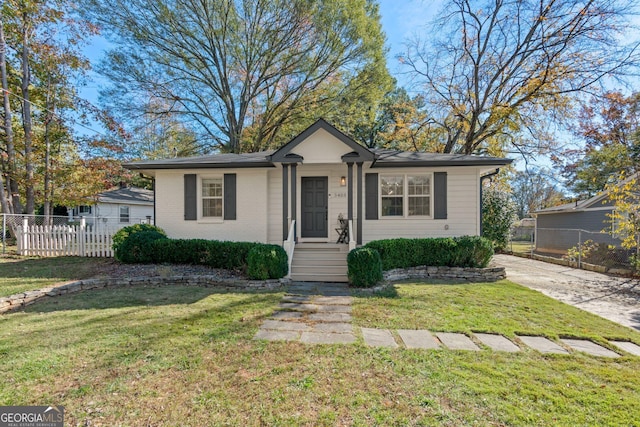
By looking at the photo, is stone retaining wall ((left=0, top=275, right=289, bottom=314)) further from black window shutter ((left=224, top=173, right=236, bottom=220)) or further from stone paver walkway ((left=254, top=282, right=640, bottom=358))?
black window shutter ((left=224, top=173, right=236, bottom=220))

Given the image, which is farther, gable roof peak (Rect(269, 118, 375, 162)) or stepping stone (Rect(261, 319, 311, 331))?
gable roof peak (Rect(269, 118, 375, 162))

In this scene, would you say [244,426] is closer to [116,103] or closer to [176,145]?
[116,103]

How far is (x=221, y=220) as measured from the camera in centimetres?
930

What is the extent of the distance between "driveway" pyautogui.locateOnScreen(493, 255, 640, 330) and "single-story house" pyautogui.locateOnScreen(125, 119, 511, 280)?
2.22m

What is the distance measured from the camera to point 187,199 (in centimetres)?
937

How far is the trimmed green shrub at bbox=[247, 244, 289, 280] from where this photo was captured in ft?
21.7

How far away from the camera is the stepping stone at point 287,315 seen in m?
4.62

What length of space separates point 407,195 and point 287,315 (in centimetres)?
588

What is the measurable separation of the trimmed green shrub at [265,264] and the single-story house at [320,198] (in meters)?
1.68

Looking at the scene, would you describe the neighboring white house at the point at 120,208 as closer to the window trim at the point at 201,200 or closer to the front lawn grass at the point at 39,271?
the front lawn grass at the point at 39,271

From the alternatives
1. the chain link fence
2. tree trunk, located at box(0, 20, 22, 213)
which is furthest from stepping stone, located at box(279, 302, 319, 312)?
tree trunk, located at box(0, 20, 22, 213)

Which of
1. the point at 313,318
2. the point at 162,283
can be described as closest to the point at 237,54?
the point at 162,283

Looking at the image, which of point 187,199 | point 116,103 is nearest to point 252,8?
point 116,103

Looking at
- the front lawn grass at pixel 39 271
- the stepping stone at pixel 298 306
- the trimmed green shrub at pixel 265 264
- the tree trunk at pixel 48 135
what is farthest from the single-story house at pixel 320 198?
the tree trunk at pixel 48 135
